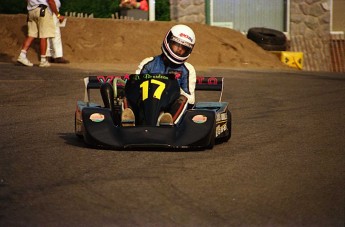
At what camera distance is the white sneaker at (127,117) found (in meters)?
9.70

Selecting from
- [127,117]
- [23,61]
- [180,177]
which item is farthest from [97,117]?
[23,61]

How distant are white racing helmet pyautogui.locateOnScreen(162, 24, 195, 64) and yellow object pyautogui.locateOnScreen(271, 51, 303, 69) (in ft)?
49.0

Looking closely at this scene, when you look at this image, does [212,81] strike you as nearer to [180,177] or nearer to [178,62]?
[178,62]

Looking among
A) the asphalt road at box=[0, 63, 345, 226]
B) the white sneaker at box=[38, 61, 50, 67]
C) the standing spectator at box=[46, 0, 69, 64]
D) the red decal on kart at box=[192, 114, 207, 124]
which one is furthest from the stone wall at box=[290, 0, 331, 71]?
the red decal on kart at box=[192, 114, 207, 124]

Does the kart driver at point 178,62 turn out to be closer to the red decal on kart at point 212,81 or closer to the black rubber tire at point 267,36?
the red decal on kart at point 212,81

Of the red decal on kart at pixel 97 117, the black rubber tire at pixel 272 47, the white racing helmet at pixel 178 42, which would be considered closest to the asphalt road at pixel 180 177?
the red decal on kart at pixel 97 117

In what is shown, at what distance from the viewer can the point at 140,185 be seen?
7641 mm

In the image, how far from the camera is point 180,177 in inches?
316

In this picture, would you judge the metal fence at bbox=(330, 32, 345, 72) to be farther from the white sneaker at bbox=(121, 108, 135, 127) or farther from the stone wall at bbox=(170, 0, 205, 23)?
the white sneaker at bbox=(121, 108, 135, 127)

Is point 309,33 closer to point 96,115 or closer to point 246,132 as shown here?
point 246,132

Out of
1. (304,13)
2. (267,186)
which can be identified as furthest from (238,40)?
(267,186)

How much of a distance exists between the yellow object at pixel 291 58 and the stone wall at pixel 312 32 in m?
1.67

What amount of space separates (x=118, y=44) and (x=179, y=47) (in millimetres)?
12563

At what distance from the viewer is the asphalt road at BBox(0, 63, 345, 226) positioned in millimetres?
6625
